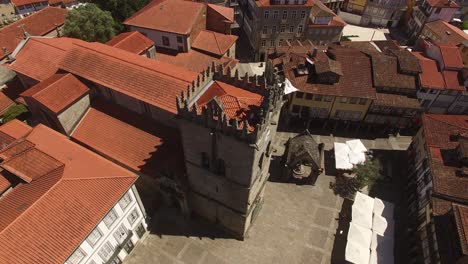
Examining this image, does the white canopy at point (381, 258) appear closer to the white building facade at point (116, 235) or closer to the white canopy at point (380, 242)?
the white canopy at point (380, 242)

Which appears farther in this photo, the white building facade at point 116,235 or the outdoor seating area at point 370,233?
the outdoor seating area at point 370,233

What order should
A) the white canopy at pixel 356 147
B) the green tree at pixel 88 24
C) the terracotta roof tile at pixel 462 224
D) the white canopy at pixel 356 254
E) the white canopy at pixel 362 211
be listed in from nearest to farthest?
the terracotta roof tile at pixel 462 224 → the white canopy at pixel 356 254 → the white canopy at pixel 362 211 → the white canopy at pixel 356 147 → the green tree at pixel 88 24

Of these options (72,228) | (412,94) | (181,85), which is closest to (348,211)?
(412,94)

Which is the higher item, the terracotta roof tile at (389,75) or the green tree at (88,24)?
the green tree at (88,24)

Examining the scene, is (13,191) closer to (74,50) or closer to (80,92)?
(80,92)

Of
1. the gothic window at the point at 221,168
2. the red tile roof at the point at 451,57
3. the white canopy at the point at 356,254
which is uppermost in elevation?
the red tile roof at the point at 451,57

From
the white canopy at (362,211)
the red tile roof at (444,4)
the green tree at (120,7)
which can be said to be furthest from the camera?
the red tile roof at (444,4)

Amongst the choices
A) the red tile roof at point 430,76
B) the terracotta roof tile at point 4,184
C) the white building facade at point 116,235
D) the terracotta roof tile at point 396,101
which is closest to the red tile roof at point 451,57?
the red tile roof at point 430,76
